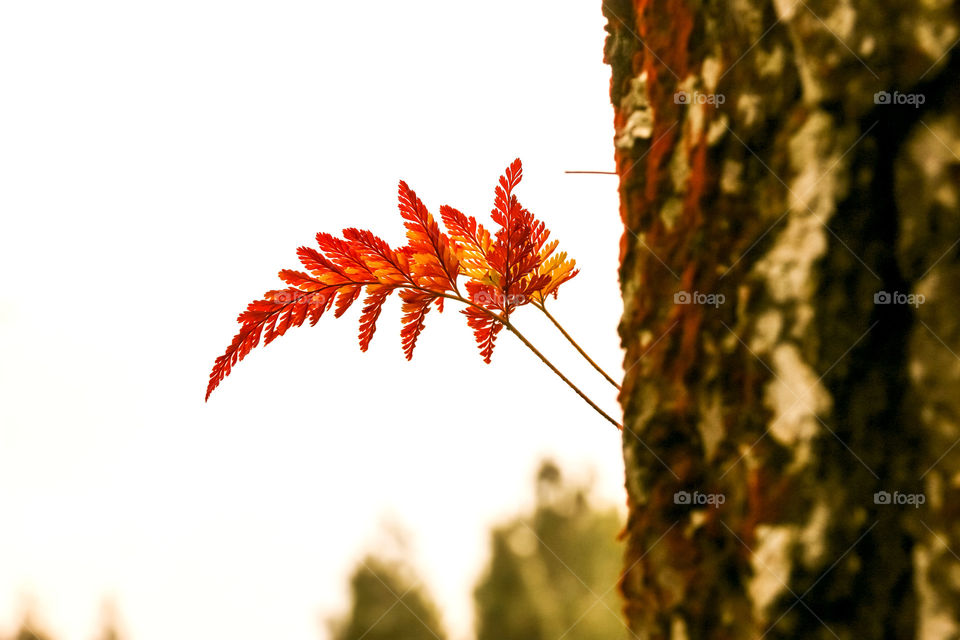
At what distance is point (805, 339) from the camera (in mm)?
536

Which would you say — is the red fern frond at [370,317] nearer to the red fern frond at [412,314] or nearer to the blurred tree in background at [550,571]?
the red fern frond at [412,314]

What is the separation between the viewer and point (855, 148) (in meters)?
0.53

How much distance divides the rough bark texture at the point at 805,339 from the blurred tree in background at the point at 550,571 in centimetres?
1565

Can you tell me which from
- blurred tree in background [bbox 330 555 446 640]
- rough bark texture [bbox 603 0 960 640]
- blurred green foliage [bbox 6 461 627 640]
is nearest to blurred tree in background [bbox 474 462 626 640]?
blurred green foliage [bbox 6 461 627 640]

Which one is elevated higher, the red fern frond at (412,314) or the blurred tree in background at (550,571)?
the red fern frond at (412,314)

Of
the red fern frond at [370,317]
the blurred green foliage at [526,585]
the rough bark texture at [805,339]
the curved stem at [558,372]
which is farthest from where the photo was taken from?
the blurred green foliage at [526,585]

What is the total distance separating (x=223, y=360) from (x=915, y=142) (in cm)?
90

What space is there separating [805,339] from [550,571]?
60.8 ft

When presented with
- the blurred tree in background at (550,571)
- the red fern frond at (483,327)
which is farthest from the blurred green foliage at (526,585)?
the red fern frond at (483,327)

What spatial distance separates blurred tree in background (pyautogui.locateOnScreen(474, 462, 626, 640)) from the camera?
637 inches

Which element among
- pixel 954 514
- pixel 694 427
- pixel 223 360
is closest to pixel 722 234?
pixel 694 427

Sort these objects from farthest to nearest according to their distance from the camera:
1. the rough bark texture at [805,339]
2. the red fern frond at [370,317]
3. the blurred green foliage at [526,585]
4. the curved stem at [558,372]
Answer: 1. the blurred green foliage at [526,585]
2. the red fern frond at [370,317]
3. the curved stem at [558,372]
4. the rough bark texture at [805,339]

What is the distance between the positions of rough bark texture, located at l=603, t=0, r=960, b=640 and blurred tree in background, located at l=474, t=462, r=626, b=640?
15.7 meters

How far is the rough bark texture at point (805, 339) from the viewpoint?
0.49m
